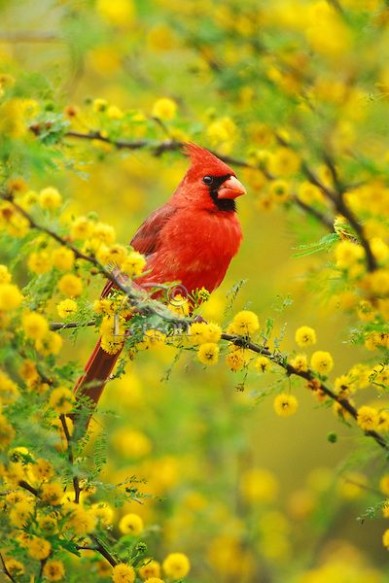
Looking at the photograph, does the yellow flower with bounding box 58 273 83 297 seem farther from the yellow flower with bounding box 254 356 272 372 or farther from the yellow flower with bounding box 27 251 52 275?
the yellow flower with bounding box 254 356 272 372

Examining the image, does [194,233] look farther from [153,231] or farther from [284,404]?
[284,404]

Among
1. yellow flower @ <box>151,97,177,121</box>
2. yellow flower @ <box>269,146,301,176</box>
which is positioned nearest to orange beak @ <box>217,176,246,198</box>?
yellow flower @ <box>151,97,177,121</box>

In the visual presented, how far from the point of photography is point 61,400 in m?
2.27

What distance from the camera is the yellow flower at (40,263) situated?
2.30 meters

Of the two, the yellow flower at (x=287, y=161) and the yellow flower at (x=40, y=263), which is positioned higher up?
the yellow flower at (x=287, y=161)

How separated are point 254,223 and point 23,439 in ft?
15.1

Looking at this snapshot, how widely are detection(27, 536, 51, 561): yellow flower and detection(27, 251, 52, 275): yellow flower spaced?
0.61m

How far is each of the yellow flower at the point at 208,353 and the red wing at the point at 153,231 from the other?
159cm

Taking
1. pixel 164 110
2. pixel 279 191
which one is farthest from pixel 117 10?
pixel 279 191

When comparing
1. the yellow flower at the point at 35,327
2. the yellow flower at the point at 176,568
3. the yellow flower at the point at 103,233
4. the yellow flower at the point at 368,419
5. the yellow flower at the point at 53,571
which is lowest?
the yellow flower at the point at 53,571

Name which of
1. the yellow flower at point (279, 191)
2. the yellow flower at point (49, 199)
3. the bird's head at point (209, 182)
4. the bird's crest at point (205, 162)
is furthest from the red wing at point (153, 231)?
the yellow flower at point (49, 199)

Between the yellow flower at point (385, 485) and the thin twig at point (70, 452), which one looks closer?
the thin twig at point (70, 452)

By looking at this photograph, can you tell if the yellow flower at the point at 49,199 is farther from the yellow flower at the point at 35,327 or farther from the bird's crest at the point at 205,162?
the bird's crest at the point at 205,162

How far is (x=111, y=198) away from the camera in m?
5.93
